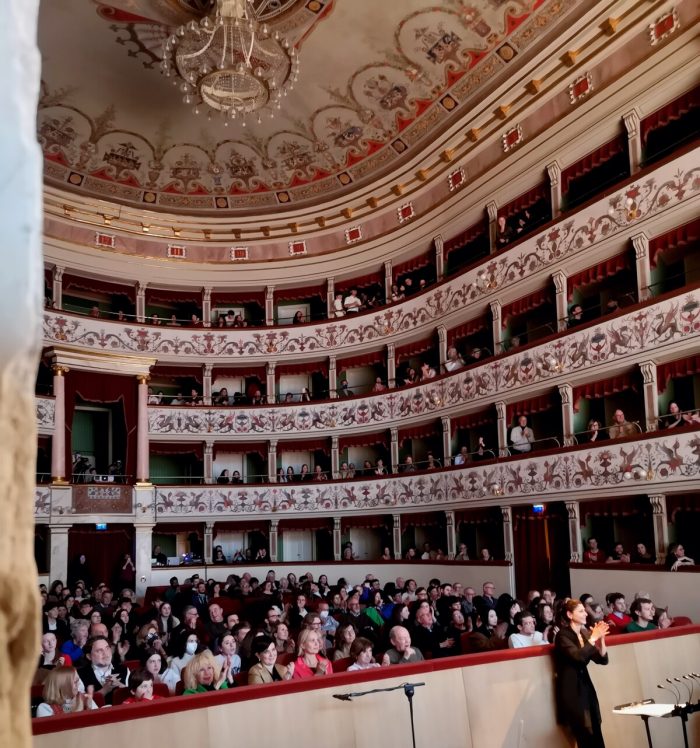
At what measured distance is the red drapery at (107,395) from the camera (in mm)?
19922

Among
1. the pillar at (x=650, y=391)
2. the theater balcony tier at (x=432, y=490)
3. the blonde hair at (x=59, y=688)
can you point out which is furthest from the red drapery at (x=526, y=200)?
the blonde hair at (x=59, y=688)

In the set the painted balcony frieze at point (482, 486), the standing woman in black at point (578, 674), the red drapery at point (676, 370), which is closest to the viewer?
the standing woman in black at point (578, 674)

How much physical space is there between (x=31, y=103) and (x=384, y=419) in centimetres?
1975

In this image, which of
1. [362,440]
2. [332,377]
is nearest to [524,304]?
[362,440]

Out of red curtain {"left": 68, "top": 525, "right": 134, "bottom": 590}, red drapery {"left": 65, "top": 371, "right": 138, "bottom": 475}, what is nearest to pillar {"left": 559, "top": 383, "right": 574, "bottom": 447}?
red curtain {"left": 68, "top": 525, "right": 134, "bottom": 590}

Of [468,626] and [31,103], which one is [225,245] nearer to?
[468,626]

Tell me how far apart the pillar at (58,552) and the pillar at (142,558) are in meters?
1.83

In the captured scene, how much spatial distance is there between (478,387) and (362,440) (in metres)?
5.16

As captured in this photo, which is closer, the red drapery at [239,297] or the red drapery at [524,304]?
the red drapery at [524,304]

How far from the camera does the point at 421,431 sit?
19922 mm

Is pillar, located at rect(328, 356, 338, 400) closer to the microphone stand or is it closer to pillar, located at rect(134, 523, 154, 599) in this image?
pillar, located at rect(134, 523, 154, 599)

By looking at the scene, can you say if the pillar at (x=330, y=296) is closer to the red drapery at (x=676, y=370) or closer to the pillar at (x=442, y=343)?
the pillar at (x=442, y=343)

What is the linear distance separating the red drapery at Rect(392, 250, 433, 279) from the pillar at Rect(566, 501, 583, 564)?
842 centimetres

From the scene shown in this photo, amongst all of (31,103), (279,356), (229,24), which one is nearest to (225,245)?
(279,356)
